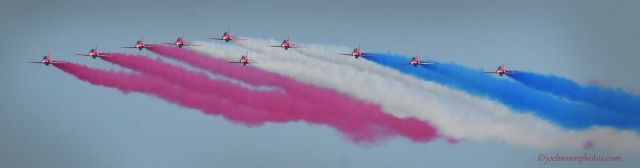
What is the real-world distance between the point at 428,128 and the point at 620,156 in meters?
4.88

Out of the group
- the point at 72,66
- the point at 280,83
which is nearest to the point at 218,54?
the point at 280,83

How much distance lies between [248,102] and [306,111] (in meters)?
1.41

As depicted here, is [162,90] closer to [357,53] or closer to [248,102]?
[248,102]

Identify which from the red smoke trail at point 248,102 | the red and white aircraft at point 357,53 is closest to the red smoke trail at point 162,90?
the red smoke trail at point 248,102

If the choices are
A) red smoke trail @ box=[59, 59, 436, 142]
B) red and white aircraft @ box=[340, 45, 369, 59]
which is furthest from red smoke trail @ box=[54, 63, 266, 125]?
red and white aircraft @ box=[340, 45, 369, 59]

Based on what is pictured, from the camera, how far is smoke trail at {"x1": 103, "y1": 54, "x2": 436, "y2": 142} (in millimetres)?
17547

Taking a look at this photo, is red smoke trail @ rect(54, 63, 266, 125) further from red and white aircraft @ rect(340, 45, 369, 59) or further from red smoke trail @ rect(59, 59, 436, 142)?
red and white aircraft @ rect(340, 45, 369, 59)

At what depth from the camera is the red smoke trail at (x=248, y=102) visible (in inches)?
691

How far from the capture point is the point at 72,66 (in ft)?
59.1

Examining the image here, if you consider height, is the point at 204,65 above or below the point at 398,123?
above

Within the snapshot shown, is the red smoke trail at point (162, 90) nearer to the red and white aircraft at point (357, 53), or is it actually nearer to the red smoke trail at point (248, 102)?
the red smoke trail at point (248, 102)

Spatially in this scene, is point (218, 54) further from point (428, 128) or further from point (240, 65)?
A: point (428, 128)

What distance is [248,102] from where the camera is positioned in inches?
696

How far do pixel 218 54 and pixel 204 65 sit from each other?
435 mm
